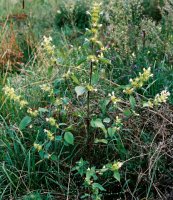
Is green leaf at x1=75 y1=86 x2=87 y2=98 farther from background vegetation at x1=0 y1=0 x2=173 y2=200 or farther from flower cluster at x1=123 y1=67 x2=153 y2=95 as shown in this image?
flower cluster at x1=123 y1=67 x2=153 y2=95

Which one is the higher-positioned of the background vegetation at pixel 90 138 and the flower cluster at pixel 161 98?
the flower cluster at pixel 161 98

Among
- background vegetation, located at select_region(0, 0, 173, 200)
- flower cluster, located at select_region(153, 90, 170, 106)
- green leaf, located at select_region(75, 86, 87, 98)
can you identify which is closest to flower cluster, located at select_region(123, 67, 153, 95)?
background vegetation, located at select_region(0, 0, 173, 200)

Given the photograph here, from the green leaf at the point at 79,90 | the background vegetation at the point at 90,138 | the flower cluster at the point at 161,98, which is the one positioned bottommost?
the background vegetation at the point at 90,138

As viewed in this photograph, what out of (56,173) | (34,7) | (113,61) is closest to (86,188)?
(56,173)

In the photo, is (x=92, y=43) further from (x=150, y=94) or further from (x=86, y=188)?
(x=150, y=94)

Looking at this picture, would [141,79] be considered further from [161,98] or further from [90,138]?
[90,138]

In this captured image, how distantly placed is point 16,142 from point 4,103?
0.58 meters

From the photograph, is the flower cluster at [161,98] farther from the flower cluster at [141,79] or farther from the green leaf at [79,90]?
the green leaf at [79,90]

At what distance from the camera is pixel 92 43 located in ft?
7.34

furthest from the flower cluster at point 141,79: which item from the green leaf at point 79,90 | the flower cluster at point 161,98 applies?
the green leaf at point 79,90

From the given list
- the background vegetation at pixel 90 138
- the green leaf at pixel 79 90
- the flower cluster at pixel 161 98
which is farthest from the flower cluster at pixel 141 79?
the green leaf at pixel 79 90

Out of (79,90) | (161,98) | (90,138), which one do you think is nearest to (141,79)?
(161,98)

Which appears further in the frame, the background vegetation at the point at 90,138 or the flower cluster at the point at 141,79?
the background vegetation at the point at 90,138

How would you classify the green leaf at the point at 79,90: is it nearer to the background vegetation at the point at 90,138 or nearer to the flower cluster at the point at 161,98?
the background vegetation at the point at 90,138
